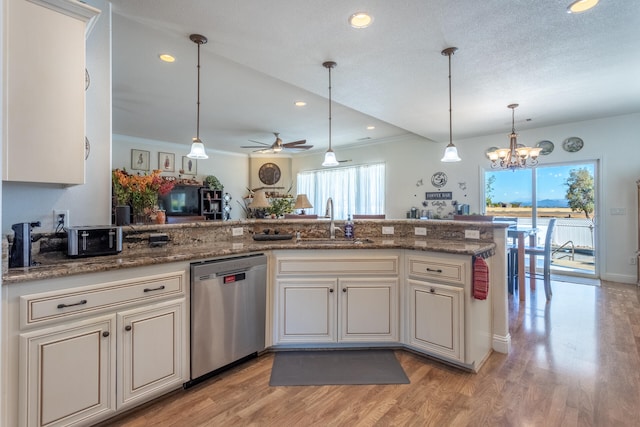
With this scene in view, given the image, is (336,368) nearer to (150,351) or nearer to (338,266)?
(338,266)

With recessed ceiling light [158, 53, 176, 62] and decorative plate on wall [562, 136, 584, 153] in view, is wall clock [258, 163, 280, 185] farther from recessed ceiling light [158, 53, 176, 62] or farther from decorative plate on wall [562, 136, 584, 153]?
decorative plate on wall [562, 136, 584, 153]

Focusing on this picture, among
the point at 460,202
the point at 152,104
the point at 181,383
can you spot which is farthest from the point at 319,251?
the point at 460,202

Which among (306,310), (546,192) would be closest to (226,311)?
(306,310)

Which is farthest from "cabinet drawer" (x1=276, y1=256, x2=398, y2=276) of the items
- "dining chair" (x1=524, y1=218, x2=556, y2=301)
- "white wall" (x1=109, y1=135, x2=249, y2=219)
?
"white wall" (x1=109, y1=135, x2=249, y2=219)

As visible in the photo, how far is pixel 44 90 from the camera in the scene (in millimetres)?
1747

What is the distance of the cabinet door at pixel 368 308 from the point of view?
2572 millimetres

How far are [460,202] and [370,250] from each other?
4403 millimetres

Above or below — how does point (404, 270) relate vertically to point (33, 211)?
below

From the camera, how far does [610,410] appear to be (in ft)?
A: 6.22

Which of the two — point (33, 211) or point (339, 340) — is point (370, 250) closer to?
point (339, 340)

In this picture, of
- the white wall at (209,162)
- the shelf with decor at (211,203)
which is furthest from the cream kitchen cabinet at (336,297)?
the shelf with decor at (211,203)

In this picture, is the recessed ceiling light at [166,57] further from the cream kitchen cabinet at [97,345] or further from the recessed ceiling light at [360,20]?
the cream kitchen cabinet at [97,345]

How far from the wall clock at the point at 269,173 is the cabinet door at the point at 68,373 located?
742 cm

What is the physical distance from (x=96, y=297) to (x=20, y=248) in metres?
0.46
